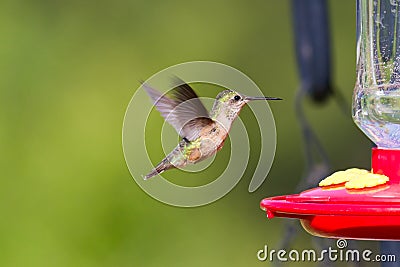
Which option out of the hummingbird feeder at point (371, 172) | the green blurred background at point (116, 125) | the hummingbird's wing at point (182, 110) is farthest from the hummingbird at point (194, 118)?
the green blurred background at point (116, 125)

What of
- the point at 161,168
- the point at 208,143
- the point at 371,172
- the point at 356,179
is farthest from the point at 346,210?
the point at 161,168

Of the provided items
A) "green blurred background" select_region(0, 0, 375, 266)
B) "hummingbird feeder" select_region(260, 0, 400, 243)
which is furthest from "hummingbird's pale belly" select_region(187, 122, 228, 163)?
"green blurred background" select_region(0, 0, 375, 266)

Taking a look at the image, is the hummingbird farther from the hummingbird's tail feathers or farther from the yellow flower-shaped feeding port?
the yellow flower-shaped feeding port

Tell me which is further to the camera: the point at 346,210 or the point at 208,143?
the point at 208,143

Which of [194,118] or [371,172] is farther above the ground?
[194,118]

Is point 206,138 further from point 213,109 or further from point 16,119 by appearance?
point 16,119

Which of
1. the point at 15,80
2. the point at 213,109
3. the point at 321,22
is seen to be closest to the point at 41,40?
the point at 15,80

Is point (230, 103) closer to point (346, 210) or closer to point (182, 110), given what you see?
point (182, 110)
